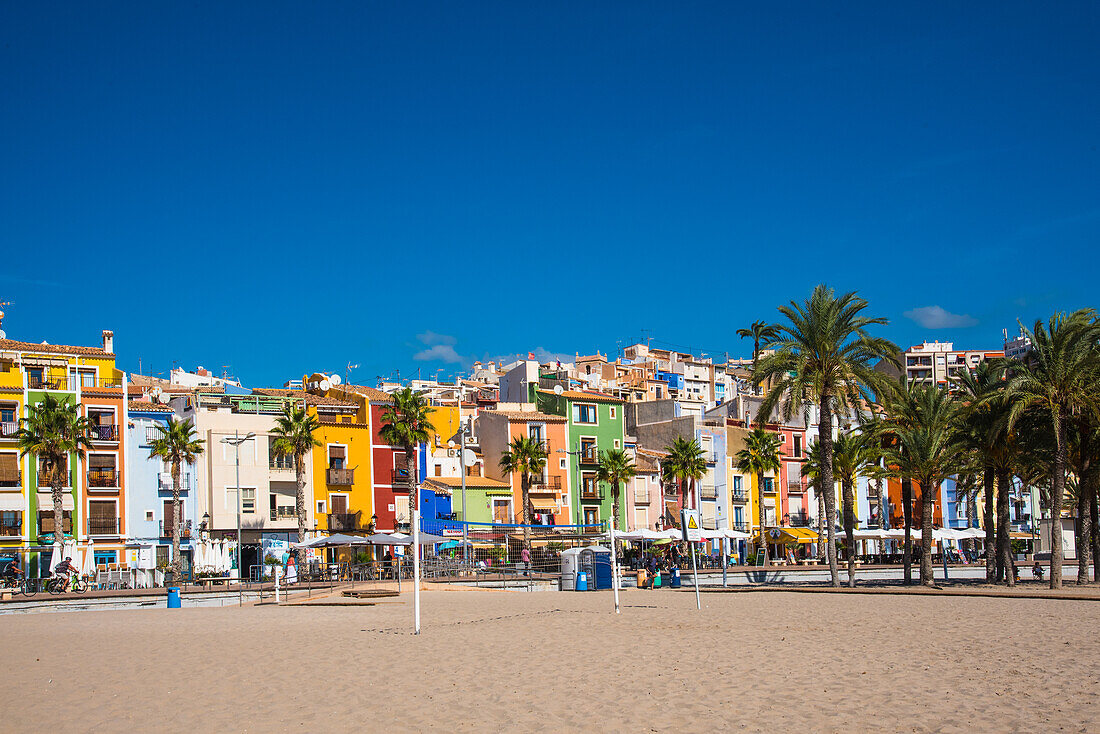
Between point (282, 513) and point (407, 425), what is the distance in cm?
884

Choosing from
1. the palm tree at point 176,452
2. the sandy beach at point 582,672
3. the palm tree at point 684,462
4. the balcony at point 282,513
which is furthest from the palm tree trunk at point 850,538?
the palm tree at point 176,452

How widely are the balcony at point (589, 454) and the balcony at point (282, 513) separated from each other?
19962 mm

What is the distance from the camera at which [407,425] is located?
216 feet

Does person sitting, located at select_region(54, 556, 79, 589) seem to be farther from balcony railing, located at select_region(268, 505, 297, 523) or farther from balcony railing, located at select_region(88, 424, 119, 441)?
balcony railing, located at select_region(268, 505, 297, 523)

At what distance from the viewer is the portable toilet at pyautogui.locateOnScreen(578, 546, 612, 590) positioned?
41.1m

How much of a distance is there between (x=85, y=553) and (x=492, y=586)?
82.0 feet

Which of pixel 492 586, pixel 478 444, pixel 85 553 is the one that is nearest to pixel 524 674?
pixel 492 586

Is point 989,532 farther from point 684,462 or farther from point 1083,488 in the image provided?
point 684,462

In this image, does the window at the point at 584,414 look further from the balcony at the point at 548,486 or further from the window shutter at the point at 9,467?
the window shutter at the point at 9,467

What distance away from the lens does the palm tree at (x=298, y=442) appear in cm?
6156

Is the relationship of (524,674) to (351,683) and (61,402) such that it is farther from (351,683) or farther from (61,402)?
(61,402)

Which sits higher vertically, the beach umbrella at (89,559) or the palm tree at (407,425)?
the palm tree at (407,425)

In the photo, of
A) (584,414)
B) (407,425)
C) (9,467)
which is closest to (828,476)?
(407,425)

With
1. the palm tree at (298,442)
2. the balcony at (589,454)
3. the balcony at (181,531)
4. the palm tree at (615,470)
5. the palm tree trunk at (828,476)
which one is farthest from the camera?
the balcony at (589,454)
